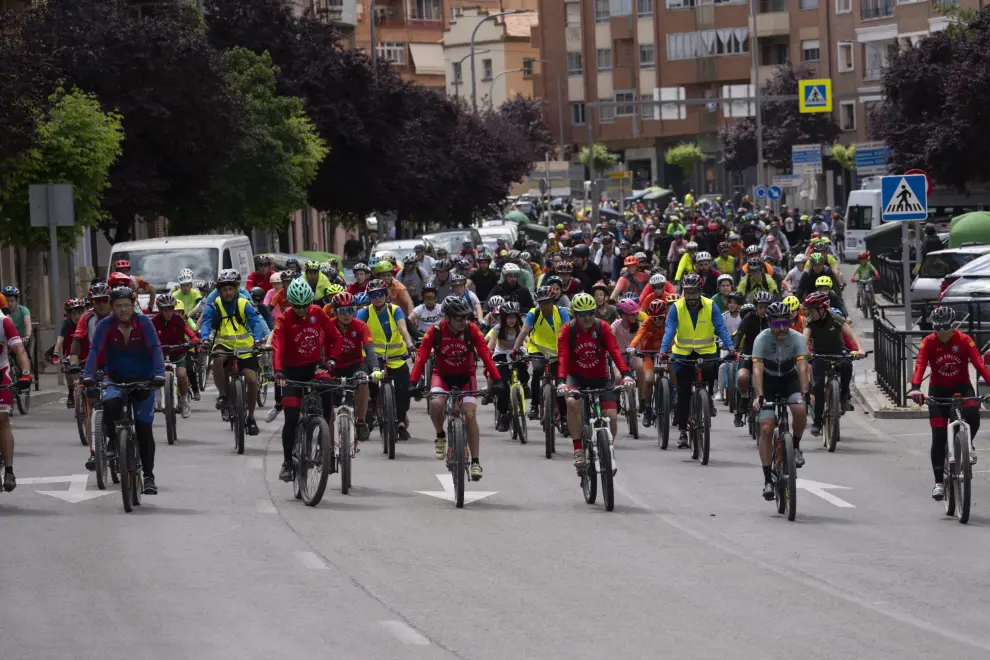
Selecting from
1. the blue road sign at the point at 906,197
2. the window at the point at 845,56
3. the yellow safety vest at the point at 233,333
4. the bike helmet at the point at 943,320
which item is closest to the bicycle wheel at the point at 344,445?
the yellow safety vest at the point at 233,333

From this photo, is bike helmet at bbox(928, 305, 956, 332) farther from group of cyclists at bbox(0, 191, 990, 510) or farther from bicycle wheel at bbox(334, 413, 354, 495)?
bicycle wheel at bbox(334, 413, 354, 495)

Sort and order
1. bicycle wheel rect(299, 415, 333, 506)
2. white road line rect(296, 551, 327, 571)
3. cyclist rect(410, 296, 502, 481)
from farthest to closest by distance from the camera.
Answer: cyclist rect(410, 296, 502, 481) < bicycle wheel rect(299, 415, 333, 506) < white road line rect(296, 551, 327, 571)

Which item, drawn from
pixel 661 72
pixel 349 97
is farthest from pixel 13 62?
pixel 661 72

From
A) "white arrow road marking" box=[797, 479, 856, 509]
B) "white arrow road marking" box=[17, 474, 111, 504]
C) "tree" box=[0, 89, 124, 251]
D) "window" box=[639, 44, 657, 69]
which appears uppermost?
"window" box=[639, 44, 657, 69]

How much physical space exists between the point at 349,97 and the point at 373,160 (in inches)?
107

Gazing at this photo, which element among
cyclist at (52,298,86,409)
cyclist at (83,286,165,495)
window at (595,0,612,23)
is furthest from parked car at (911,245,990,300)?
window at (595,0,612,23)

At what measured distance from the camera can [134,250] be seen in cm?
3073

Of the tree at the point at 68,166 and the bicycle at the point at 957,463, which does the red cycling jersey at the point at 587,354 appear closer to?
the bicycle at the point at 957,463

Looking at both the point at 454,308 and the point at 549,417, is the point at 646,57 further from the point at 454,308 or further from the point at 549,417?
the point at 454,308

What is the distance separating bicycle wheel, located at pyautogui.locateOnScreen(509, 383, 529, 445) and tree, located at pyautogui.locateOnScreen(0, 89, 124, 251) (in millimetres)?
14166

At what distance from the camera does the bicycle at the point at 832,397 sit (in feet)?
66.5

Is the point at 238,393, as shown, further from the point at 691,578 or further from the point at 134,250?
the point at 134,250

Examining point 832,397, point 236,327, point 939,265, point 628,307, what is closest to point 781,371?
point 832,397

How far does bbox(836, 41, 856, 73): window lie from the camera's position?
95438 mm
